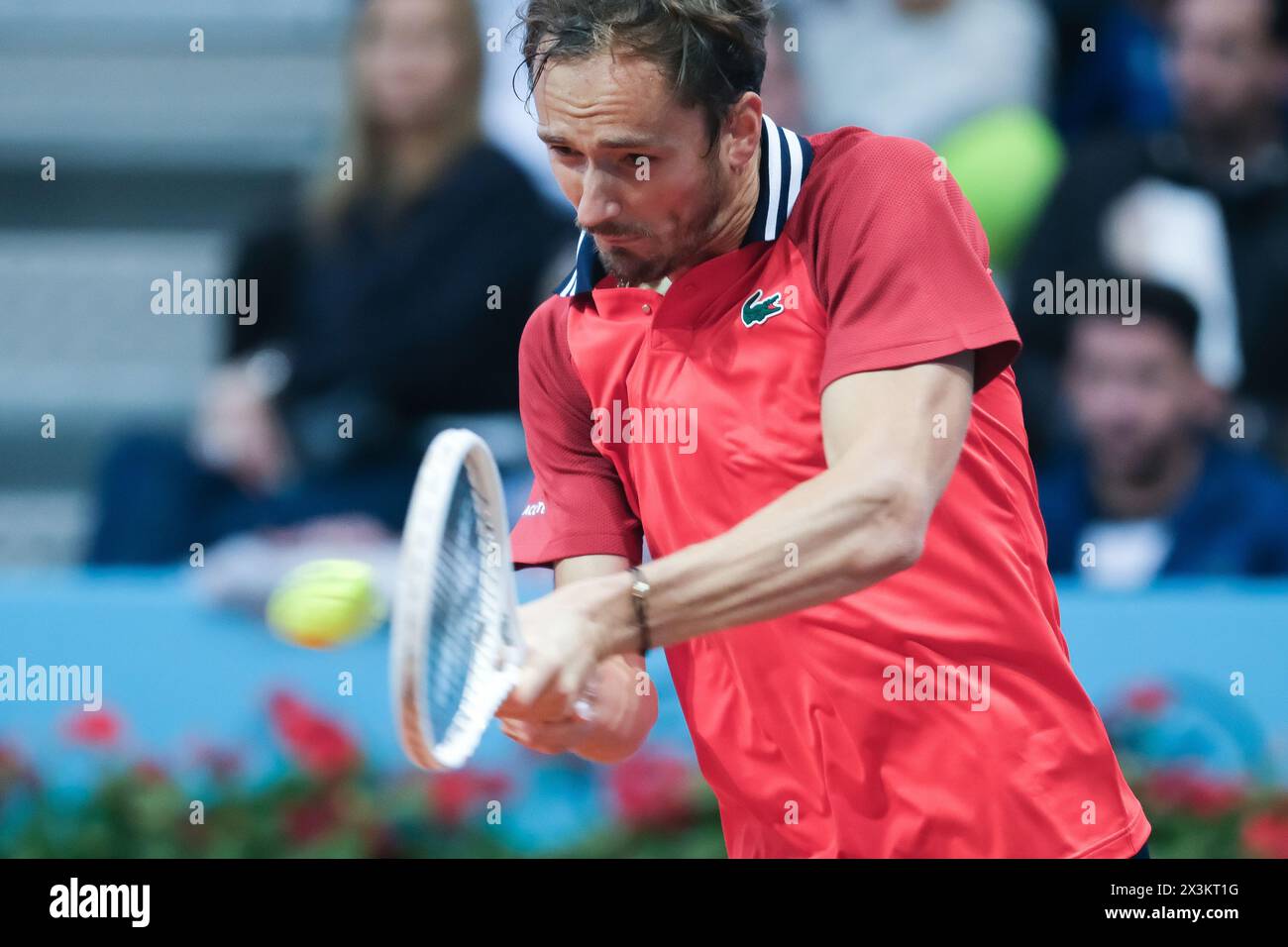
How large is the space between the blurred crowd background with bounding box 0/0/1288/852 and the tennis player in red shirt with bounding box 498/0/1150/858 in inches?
66.7

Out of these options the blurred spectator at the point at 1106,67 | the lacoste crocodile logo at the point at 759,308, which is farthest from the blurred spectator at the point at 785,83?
the lacoste crocodile logo at the point at 759,308

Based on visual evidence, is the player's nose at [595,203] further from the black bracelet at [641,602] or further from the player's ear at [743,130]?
the black bracelet at [641,602]

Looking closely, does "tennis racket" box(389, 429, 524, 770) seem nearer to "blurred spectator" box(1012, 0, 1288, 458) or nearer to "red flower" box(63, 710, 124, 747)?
"red flower" box(63, 710, 124, 747)

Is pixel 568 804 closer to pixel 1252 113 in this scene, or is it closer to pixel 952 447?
pixel 952 447

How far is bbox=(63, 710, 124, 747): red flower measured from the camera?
396 cm

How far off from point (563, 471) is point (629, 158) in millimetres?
472

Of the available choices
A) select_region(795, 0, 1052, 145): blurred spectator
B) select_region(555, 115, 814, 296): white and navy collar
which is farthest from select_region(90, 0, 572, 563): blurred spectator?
select_region(555, 115, 814, 296): white and navy collar

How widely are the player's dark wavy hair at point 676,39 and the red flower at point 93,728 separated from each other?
2.33 meters

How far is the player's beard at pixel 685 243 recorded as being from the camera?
6.99 feet

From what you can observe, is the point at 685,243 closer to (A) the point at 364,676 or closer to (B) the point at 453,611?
(B) the point at 453,611

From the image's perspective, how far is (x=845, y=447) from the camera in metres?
1.96
